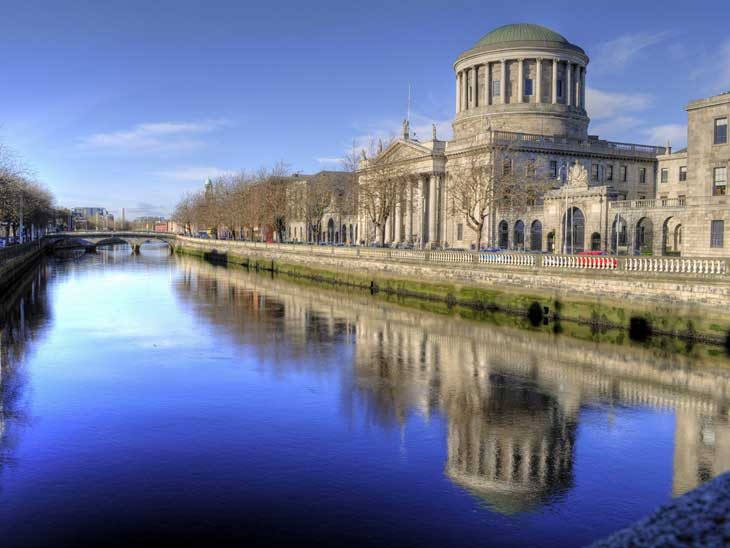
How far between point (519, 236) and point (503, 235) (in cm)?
248

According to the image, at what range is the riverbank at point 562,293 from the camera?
26.7 metres

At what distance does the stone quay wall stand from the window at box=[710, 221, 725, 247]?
1096 centimetres

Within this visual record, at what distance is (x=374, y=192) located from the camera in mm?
67438

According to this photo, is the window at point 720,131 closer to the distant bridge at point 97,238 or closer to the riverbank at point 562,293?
the riverbank at point 562,293

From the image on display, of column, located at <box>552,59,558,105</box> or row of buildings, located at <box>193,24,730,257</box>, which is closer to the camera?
row of buildings, located at <box>193,24,730,257</box>

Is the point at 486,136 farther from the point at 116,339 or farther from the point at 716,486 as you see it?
the point at 716,486

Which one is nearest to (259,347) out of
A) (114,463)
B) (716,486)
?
(114,463)

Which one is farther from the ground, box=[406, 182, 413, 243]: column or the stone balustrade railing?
box=[406, 182, 413, 243]: column

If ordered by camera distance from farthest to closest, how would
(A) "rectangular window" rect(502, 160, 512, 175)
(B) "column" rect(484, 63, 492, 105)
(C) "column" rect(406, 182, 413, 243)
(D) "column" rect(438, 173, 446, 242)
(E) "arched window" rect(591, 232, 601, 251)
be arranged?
1. (B) "column" rect(484, 63, 492, 105)
2. (D) "column" rect(438, 173, 446, 242)
3. (C) "column" rect(406, 182, 413, 243)
4. (A) "rectangular window" rect(502, 160, 512, 175)
5. (E) "arched window" rect(591, 232, 601, 251)

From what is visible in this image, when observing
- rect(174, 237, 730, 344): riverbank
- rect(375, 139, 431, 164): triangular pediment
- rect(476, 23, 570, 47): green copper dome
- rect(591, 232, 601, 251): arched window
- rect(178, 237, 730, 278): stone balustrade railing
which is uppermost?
rect(476, 23, 570, 47): green copper dome

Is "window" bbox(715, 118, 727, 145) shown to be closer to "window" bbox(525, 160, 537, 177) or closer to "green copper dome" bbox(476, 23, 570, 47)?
"window" bbox(525, 160, 537, 177)

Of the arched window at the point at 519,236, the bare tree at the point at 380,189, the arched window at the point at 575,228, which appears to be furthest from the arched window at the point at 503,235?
the bare tree at the point at 380,189

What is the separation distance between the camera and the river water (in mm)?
10555

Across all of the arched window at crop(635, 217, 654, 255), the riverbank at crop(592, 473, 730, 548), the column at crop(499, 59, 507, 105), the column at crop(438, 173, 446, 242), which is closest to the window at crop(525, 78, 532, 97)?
the column at crop(499, 59, 507, 105)
